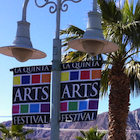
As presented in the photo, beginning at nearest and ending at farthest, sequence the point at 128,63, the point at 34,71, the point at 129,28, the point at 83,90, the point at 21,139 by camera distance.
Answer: the point at 83,90 < the point at 34,71 < the point at 129,28 < the point at 128,63 < the point at 21,139

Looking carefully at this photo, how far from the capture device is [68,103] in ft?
14.5

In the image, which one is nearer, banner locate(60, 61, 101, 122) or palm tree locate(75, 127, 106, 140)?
banner locate(60, 61, 101, 122)

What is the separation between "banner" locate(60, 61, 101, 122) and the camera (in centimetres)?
427

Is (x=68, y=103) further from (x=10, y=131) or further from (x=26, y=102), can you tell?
(x=10, y=131)

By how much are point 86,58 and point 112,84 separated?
1.28 m

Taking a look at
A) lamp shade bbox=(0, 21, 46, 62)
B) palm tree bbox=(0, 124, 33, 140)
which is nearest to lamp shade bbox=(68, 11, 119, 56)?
lamp shade bbox=(0, 21, 46, 62)

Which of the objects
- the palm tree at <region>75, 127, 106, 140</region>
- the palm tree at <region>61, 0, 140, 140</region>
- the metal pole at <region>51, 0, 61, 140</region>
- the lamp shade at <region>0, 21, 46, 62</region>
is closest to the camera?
the metal pole at <region>51, 0, 61, 140</region>

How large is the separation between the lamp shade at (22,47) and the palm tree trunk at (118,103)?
6.37m

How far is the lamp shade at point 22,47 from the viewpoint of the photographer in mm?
4586

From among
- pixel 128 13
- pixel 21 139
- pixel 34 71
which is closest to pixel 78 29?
pixel 128 13

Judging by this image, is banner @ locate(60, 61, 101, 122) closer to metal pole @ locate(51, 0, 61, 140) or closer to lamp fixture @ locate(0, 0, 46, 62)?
metal pole @ locate(51, 0, 61, 140)

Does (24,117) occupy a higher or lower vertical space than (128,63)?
lower

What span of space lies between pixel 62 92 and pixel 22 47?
0.85 meters

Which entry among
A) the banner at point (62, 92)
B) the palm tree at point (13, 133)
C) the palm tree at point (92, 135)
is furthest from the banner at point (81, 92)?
the palm tree at point (92, 135)
